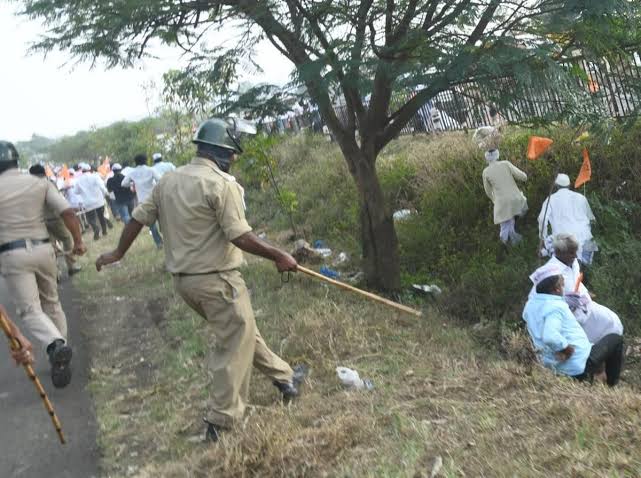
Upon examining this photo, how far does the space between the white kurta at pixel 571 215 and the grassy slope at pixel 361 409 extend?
1.80m

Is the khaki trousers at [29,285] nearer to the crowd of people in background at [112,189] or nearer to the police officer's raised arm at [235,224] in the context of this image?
the police officer's raised arm at [235,224]

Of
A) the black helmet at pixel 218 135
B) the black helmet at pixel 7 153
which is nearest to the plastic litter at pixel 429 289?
the black helmet at pixel 218 135

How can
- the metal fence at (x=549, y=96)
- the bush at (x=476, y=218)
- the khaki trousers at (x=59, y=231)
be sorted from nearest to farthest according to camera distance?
the metal fence at (x=549, y=96) < the khaki trousers at (x=59, y=231) < the bush at (x=476, y=218)

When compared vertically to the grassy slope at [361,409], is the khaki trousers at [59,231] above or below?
above

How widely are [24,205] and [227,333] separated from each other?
234 cm

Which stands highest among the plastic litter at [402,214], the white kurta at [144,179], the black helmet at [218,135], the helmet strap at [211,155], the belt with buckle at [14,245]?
the white kurta at [144,179]

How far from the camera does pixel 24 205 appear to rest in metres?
5.70

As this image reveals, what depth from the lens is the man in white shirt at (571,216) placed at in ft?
26.1

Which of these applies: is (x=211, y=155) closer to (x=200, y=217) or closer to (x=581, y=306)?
(x=200, y=217)

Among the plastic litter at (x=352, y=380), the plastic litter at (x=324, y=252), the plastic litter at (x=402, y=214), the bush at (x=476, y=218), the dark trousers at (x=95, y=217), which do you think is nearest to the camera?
the plastic litter at (x=352, y=380)

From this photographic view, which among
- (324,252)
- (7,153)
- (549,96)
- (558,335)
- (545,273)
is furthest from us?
(324,252)

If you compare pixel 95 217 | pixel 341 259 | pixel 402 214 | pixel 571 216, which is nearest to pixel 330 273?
pixel 341 259

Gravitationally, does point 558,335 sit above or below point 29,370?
below

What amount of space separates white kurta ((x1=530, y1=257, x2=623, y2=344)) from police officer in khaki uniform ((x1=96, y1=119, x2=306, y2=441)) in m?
2.64
